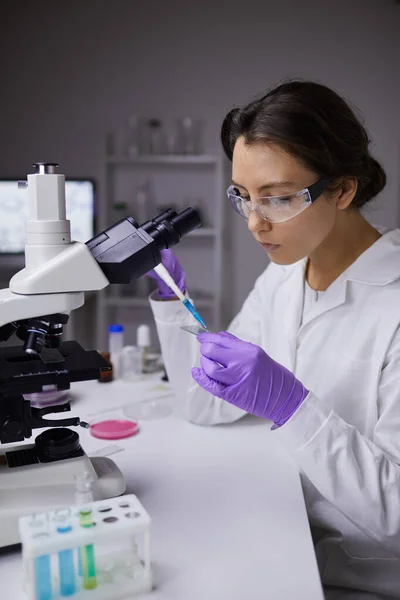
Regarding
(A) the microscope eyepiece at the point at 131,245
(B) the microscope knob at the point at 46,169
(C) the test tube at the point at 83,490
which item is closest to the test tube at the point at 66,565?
(C) the test tube at the point at 83,490

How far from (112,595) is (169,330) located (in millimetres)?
752

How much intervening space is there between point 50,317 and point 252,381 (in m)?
0.40

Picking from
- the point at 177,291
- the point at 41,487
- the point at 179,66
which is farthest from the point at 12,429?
the point at 179,66

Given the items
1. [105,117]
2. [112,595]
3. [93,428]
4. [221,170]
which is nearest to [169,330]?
[93,428]

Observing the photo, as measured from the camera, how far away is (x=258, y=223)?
126 centimetres

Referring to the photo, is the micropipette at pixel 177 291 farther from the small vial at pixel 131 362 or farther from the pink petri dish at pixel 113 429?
the small vial at pixel 131 362

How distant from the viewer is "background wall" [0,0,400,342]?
12.4 ft

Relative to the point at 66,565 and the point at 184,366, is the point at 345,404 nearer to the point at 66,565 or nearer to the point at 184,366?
the point at 184,366

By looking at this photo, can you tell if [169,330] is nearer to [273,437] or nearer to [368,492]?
[273,437]

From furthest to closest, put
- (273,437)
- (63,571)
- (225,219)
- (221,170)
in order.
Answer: (225,219)
(221,170)
(273,437)
(63,571)

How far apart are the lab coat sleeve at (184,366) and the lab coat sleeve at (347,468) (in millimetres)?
371

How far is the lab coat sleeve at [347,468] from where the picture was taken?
1.10 meters

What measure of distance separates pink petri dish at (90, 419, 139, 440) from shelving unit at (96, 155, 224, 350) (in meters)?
2.29

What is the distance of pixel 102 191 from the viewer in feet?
12.4
